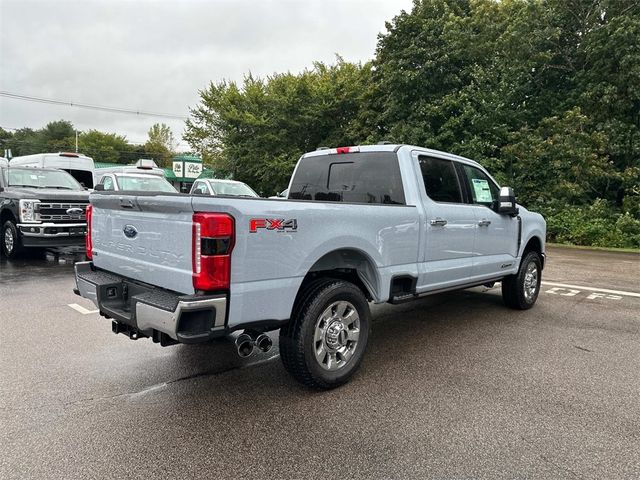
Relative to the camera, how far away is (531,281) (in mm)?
6535

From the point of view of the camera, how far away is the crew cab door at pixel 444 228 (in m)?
4.49

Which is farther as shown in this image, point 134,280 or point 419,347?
point 419,347

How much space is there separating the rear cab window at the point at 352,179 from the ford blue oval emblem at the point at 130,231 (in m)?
2.12

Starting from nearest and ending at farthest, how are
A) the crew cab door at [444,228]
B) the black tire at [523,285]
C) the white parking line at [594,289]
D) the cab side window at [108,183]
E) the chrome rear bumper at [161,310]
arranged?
the chrome rear bumper at [161,310] < the crew cab door at [444,228] < the black tire at [523,285] < the white parking line at [594,289] < the cab side window at [108,183]

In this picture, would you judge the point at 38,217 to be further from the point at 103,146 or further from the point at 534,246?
the point at 103,146

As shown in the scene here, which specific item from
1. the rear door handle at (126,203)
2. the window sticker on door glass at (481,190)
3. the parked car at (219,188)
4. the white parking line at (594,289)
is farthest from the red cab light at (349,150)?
the parked car at (219,188)

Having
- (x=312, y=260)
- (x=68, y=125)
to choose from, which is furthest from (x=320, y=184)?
(x=68, y=125)

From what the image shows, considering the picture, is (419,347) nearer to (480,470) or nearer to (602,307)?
(480,470)

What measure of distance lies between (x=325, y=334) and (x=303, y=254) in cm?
71

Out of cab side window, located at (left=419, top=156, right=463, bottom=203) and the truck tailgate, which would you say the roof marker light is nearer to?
cab side window, located at (left=419, top=156, right=463, bottom=203)

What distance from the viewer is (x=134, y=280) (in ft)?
11.5

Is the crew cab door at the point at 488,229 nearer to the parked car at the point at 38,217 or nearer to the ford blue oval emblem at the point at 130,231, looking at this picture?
the ford blue oval emblem at the point at 130,231

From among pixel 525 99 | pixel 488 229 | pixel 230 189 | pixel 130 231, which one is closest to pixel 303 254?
pixel 130 231

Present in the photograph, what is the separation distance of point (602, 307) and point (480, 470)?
524cm
